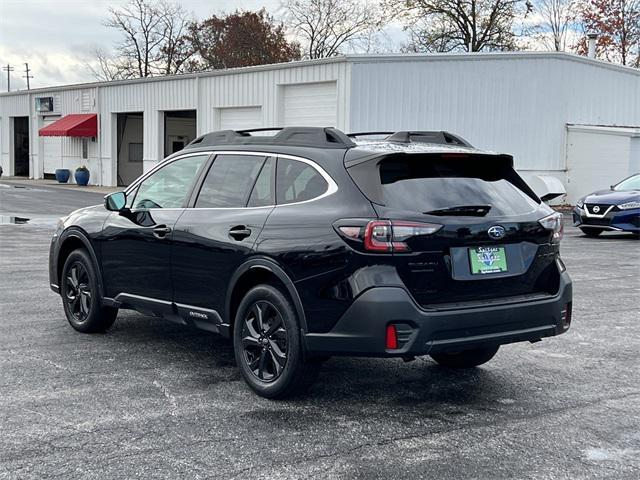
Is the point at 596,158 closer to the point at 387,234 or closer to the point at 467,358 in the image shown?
the point at 467,358

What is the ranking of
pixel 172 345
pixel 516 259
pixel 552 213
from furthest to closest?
pixel 172 345 → pixel 552 213 → pixel 516 259

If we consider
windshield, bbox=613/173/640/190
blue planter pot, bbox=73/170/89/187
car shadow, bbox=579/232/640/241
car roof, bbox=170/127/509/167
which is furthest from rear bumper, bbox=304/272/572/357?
blue planter pot, bbox=73/170/89/187

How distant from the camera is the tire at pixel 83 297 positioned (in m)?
6.89

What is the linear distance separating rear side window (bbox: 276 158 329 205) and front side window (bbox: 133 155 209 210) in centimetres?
95

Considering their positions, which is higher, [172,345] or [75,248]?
[75,248]

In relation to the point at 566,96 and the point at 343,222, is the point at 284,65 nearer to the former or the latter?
the point at 566,96

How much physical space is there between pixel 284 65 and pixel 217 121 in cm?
504

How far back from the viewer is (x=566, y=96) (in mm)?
26078

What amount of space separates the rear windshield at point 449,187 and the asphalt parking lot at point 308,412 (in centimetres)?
129

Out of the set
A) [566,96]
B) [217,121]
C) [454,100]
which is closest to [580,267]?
[454,100]

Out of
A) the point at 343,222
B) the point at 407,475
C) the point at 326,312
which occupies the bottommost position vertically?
the point at 407,475

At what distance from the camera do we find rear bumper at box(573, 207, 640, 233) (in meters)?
16.5

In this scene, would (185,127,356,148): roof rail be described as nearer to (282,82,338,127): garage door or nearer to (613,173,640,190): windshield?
(613,173,640,190): windshield

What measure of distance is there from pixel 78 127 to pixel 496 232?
34.9 metres
